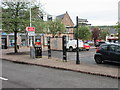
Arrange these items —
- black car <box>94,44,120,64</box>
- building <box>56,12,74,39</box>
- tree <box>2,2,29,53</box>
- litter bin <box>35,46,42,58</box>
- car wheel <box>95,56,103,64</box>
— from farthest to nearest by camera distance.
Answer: building <box>56,12,74,39</box>
tree <box>2,2,29,53</box>
litter bin <box>35,46,42,58</box>
car wheel <box>95,56,103,64</box>
black car <box>94,44,120,64</box>

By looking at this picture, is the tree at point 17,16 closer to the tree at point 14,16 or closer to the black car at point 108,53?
the tree at point 14,16

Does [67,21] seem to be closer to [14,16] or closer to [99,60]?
[14,16]

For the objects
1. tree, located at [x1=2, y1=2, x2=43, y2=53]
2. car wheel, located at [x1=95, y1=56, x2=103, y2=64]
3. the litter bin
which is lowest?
car wheel, located at [x1=95, y1=56, x2=103, y2=64]

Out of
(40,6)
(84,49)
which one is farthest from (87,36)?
(40,6)

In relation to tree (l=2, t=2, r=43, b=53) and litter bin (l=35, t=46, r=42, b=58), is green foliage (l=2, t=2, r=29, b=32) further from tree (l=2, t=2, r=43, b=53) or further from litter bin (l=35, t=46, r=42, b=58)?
litter bin (l=35, t=46, r=42, b=58)

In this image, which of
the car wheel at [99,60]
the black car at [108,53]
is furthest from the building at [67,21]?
the black car at [108,53]

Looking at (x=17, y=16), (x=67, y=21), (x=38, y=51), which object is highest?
(x=67, y=21)

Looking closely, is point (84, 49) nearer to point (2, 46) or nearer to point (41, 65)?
point (41, 65)

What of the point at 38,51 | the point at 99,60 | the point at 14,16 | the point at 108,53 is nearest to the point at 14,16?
the point at 14,16

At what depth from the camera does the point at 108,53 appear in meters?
10.8

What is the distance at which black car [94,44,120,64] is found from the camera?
33.7 ft

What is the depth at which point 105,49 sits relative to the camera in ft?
36.6

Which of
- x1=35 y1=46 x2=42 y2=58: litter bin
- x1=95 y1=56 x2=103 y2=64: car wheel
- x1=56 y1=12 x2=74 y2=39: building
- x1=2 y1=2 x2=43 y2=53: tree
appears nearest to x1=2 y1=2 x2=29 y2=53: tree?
x1=2 y1=2 x2=43 y2=53: tree

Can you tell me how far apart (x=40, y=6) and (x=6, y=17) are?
13.9 feet
